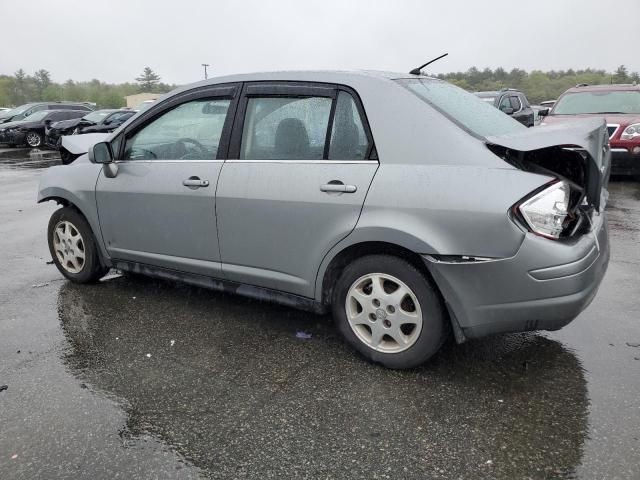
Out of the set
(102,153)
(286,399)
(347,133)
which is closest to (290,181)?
(347,133)

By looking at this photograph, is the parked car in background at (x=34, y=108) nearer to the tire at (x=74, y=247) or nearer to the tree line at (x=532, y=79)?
the tire at (x=74, y=247)

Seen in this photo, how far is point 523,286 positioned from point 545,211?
385 millimetres

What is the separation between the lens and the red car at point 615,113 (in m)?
8.99

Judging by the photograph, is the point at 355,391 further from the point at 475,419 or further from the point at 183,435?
the point at 183,435

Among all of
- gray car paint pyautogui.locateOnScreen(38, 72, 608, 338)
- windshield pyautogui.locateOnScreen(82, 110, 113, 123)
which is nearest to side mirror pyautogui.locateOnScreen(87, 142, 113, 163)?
gray car paint pyautogui.locateOnScreen(38, 72, 608, 338)

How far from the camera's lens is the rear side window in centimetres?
310

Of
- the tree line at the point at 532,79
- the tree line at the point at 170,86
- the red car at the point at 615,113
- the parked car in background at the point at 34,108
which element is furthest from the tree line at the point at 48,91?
the red car at the point at 615,113

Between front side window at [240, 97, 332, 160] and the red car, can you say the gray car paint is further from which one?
the red car

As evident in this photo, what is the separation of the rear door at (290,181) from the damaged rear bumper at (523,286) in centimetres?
65

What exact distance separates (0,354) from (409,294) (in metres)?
2.61

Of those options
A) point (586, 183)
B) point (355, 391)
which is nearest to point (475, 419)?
point (355, 391)

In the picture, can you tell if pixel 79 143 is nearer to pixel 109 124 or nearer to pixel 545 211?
pixel 545 211

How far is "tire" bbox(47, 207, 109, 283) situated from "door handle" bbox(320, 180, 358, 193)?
7.83ft

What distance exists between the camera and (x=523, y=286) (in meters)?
2.66
